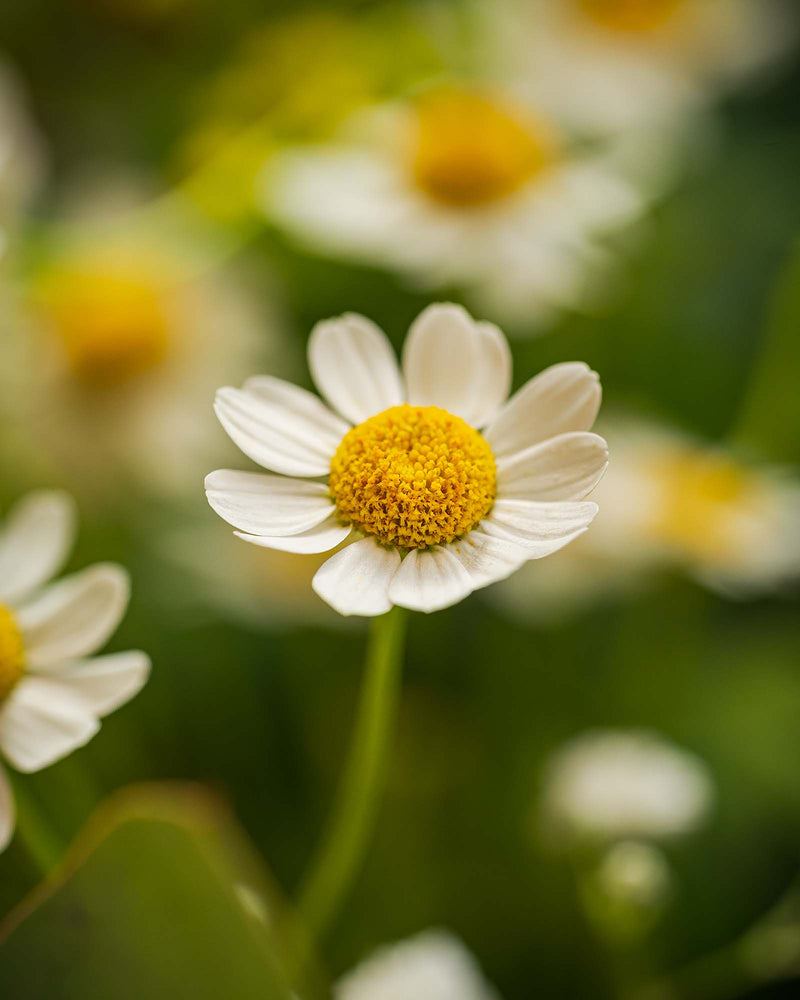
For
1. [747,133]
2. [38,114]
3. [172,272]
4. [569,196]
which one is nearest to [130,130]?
[38,114]

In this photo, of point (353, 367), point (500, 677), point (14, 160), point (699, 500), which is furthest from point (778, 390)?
point (14, 160)

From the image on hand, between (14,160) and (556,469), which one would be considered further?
(14,160)

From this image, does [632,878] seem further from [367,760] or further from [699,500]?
[699,500]

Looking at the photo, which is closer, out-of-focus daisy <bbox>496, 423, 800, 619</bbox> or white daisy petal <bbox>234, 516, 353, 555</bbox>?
white daisy petal <bbox>234, 516, 353, 555</bbox>

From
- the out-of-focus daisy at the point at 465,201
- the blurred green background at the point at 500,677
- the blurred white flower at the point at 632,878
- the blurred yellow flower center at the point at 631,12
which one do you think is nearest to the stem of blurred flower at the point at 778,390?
the blurred green background at the point at 500,677

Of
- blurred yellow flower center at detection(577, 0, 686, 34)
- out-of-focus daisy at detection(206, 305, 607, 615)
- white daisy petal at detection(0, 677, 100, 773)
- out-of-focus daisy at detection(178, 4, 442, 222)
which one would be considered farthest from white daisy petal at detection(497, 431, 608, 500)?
blurred yellow flower center at detection(577, 0, 686, 34)

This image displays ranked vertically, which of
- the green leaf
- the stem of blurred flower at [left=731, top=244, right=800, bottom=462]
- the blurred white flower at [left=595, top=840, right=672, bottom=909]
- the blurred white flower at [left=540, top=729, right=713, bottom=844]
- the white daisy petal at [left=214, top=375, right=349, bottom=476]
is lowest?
the blurred white flower at [left=540, top=729, right=713, bottom=844]

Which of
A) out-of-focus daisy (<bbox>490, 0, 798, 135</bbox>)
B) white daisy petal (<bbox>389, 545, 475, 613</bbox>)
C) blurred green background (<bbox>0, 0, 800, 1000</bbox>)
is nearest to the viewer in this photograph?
white daisy petal (<bbox>389, 545, 475, 613</bbox>)

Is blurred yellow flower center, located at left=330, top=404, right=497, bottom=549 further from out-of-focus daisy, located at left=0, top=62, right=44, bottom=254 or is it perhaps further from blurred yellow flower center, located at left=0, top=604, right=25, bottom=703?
out-of-focus daisy, located at left=0, top=62, right=44, bottom=254
